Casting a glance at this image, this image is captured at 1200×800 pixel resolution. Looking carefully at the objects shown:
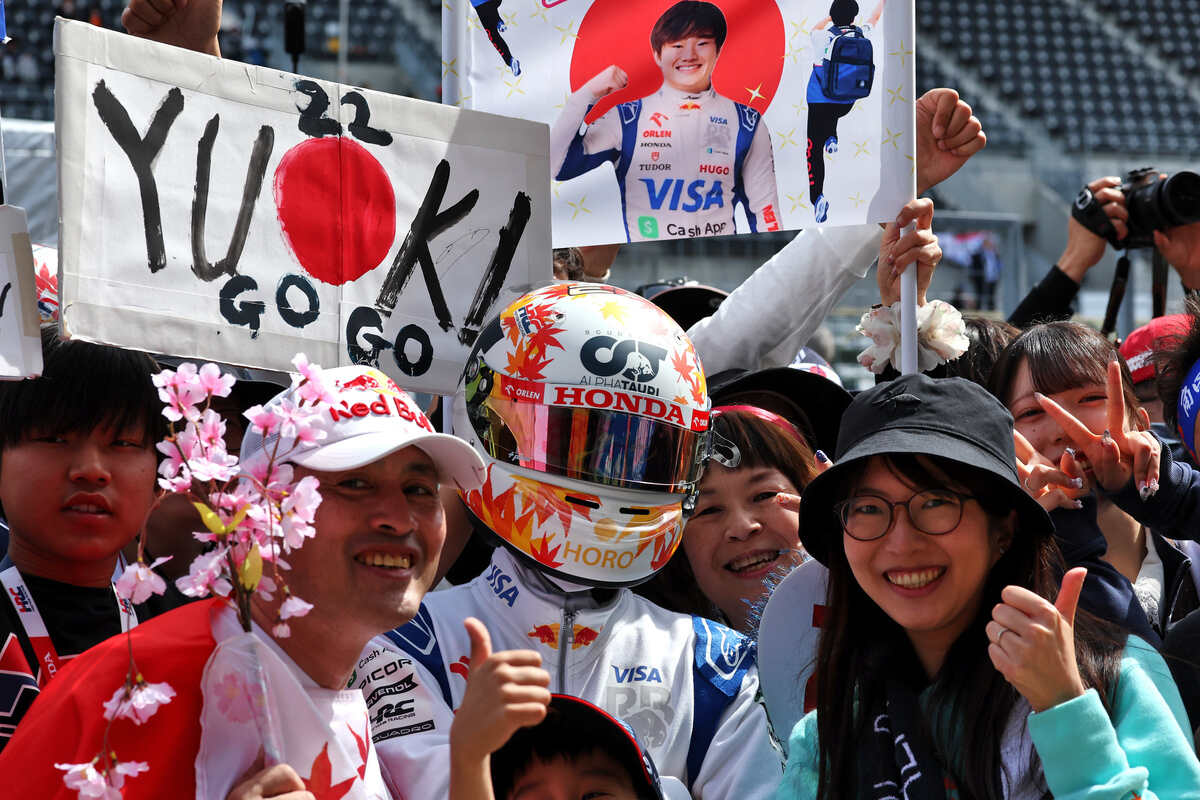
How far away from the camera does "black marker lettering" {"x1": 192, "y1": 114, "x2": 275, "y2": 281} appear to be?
10.4ft

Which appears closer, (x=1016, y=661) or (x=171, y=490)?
(x=171, y=490)

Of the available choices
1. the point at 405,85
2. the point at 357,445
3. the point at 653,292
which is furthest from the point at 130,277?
the point at 405,85

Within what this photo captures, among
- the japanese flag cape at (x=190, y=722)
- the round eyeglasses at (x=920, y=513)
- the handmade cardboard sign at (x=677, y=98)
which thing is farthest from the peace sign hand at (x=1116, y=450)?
the japanese flag cape at (x=190, y=722)

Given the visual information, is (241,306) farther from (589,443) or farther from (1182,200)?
(1182,200)

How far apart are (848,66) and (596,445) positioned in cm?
141

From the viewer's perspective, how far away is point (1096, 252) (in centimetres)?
493

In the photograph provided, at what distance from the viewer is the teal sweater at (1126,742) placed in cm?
228

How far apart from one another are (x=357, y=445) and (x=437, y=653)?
0.78 meters

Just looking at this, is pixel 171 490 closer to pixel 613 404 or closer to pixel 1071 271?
pixel 613 404

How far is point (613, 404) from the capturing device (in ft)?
10.2

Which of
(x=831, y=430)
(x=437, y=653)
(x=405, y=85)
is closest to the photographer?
(x=437, y=653)

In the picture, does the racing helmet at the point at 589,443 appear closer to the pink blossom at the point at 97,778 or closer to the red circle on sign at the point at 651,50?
the red circle on sign at the point at 651,50

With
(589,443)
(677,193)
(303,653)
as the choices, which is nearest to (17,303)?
(303,653)

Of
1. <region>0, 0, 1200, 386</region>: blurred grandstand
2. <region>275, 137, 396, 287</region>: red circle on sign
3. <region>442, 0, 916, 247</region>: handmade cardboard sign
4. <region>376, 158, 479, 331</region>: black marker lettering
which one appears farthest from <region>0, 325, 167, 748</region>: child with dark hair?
<region>0, 0, 1200, 386</region>: blurred grandstand
